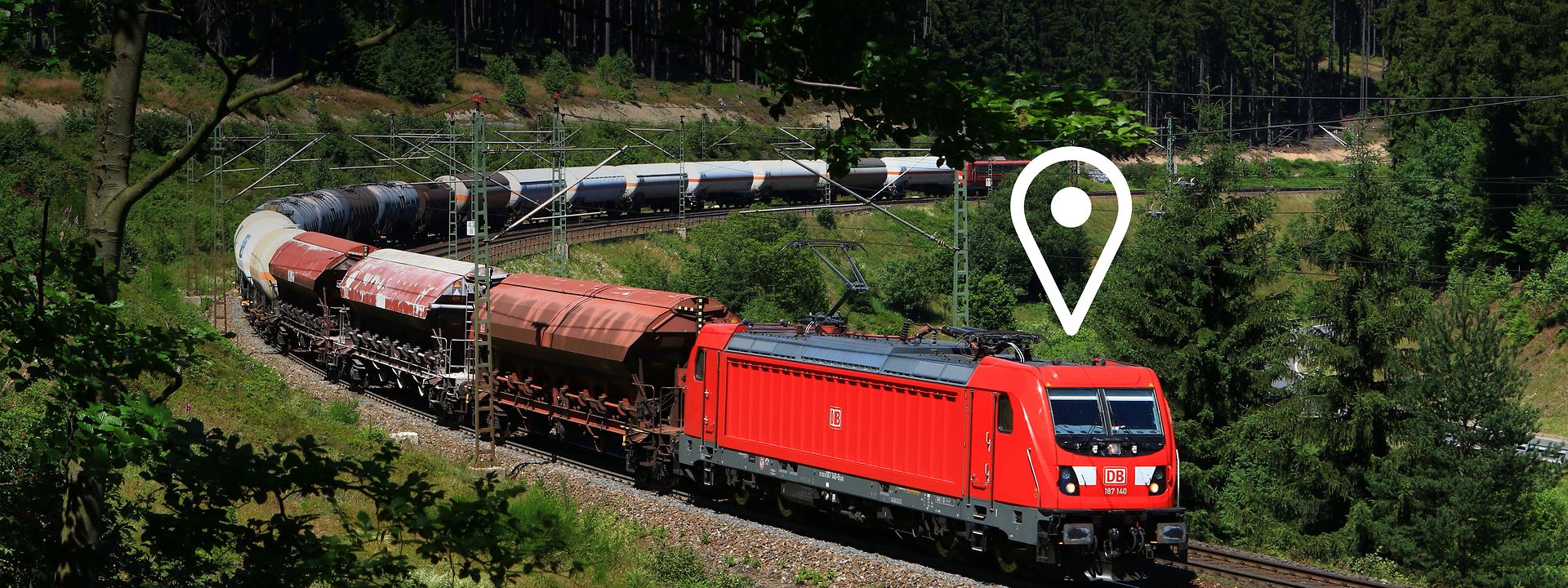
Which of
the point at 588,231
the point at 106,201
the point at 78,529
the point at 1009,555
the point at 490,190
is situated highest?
the point at 490,190

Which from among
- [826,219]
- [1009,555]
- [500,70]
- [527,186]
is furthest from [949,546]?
[500,70]

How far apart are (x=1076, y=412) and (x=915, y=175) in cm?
7622

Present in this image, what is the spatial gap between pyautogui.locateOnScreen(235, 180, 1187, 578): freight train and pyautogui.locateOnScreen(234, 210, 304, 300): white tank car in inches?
403

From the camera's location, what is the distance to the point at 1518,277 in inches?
2926

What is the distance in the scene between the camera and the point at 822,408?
77.0 ft

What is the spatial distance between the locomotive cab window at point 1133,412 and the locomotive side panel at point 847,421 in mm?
2214

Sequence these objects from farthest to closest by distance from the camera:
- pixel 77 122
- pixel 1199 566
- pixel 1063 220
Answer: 1. pixel 1063 220
2. pixel 77 122
3. pixel 1199 566

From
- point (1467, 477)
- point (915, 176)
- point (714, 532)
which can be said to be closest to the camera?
point (714, 532)

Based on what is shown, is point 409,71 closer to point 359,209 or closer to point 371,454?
point 359,209

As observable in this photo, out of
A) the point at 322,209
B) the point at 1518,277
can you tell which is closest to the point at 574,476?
the point at 322,209

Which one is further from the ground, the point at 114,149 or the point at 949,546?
the point at 114,149

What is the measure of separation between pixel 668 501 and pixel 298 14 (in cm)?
1975

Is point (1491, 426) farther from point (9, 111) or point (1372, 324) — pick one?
point (9, 111)

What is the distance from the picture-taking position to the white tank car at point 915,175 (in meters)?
93.0
